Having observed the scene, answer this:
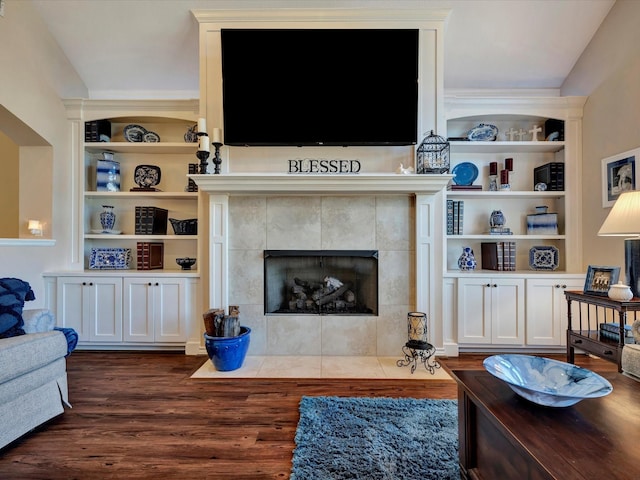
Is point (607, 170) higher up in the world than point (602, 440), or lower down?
higher up

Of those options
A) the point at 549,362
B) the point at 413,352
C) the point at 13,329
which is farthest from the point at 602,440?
the point at 13,329

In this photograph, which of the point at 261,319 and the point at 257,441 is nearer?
the point at 257,441

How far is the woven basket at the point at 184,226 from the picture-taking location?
3354 mm

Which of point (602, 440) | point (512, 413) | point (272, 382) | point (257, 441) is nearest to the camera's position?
point (602, 440)

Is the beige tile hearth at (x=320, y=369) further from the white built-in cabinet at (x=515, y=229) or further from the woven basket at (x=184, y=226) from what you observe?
the woven basket at (x=184, y=226)

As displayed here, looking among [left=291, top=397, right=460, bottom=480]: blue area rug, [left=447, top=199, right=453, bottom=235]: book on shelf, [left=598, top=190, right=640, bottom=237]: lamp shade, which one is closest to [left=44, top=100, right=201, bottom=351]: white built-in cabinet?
[left=291, top=397, right=460, bottom=480]: blue area rug

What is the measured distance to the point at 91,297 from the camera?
3.01m

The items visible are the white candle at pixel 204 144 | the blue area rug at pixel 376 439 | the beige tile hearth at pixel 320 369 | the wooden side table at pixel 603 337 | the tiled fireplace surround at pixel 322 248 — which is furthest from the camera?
the tiled fireplace surround at pixel 322 248

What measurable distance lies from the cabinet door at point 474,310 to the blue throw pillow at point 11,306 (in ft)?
10.7

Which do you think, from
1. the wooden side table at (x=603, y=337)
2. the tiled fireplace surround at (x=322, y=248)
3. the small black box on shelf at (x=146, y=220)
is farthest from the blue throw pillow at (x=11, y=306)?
the wooden side table at (x=603, y=337)

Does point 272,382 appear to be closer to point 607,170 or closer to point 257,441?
point 257,441

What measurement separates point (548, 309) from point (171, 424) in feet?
10.5

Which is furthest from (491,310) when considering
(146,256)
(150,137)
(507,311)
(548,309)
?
(150,137)

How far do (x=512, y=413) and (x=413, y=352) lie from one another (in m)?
1.60
